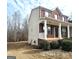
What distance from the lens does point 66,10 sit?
249 centimetres

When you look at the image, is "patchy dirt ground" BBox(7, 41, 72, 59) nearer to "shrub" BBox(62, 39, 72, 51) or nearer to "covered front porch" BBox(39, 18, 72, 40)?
"shrub" BBox(62, 39, 72, 51)

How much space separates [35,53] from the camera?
2.61 metres

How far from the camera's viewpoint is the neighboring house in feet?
8.31

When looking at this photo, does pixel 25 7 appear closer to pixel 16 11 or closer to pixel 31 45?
pixel 16 11

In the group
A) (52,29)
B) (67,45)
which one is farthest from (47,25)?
(67,45)

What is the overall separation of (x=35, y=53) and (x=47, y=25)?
0.51 m

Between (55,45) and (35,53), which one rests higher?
(55,45)

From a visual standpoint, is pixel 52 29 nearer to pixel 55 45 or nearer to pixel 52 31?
pixel 52 31

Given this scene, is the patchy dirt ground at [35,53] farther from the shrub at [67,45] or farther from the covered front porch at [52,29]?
the covered front porch at [52,29]

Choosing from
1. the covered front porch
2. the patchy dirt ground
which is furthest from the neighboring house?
the patchy dirt ground

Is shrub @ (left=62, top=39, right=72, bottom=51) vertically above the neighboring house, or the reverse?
the neighboring house
